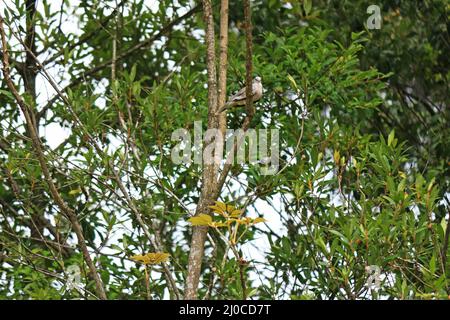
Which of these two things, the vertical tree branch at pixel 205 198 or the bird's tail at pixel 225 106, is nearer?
the vertical tree branch at pixel 205 198

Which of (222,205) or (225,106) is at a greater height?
(225,106)

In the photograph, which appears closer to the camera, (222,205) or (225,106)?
(222,205)

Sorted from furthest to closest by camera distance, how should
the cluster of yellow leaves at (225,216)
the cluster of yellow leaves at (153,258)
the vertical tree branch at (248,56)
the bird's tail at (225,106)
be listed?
1. the bird's tail at (225,106)
2. the vertical tree branch at (248,56)
3. the cluster of yellow leaves at (153,258)
4. the cluster of yellow leaves at (225,216)

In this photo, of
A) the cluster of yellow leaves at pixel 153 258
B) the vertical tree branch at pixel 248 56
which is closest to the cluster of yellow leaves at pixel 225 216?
the cluster of yellow leaves at pixel 153 258

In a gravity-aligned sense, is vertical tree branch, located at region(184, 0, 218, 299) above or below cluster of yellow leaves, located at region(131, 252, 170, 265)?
above

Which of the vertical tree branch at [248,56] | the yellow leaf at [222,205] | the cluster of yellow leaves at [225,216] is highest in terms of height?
the vertical tree branch at [248,56]

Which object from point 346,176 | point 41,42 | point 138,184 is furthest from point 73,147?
point 346,176

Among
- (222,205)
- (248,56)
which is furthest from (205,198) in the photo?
(248,56)

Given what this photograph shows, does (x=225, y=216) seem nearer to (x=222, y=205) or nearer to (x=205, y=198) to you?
(x=222, y=205)

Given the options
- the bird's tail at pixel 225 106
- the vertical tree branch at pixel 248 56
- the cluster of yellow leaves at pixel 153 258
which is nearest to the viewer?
the cluster of yellow leaves at pixel 153 258

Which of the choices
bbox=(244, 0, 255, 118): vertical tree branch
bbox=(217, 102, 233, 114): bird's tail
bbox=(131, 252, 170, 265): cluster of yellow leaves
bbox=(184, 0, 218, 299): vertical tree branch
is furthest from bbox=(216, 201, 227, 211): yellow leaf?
bbox=(217, 102, 233, 114): bird's tail

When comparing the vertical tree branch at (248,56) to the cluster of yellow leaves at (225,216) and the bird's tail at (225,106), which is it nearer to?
the bird's tail at (225,106)

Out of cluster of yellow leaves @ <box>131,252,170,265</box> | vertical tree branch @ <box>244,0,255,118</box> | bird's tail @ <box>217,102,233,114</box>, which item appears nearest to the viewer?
cluster of yellow leaves @ <box>131,252,170,265</box>

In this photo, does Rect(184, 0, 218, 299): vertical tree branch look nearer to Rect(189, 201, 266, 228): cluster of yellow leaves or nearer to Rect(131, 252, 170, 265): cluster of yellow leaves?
Rect(131, 252, 170, 265): cluster of yellow leaves
